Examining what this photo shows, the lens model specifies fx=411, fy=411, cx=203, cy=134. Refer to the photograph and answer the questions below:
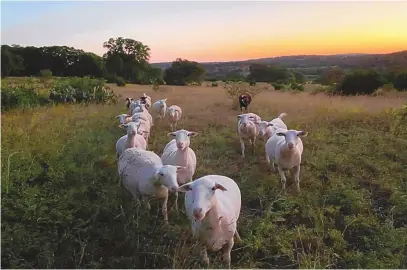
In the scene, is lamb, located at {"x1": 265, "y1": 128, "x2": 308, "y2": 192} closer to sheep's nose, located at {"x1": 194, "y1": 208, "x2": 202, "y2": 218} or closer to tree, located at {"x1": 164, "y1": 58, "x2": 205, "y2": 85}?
sheep's nose, located at {"x1": 194, "y1": 208, "x2": 202, "y2": 218}

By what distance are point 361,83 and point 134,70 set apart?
2997 cm

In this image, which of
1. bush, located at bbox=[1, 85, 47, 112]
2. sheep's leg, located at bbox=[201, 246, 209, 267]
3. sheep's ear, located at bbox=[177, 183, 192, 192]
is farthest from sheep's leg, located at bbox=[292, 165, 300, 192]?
bush, located at bbox=[1, 85, 47, 112]

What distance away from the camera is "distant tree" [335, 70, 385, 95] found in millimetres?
30062

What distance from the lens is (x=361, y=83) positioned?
30.3 metres

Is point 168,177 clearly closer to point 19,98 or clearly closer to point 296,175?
point 296,175

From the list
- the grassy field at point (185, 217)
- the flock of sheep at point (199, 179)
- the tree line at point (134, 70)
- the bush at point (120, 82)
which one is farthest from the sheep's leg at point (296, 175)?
the bush at point (120, 82)

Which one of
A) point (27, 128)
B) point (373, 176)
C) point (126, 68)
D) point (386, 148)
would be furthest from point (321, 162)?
point (126, 68)

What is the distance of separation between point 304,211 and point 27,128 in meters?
6.65

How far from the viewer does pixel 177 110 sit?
1491 centimetres

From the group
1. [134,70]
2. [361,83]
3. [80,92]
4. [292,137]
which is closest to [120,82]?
[134,70]

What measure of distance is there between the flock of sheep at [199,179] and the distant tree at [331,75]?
28.4m

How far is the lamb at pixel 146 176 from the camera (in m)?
6.11

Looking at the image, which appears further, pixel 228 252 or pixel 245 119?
pixel 245 119

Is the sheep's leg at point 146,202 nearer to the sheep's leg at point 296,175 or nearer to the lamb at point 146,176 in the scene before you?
the lamb at point 146,176
